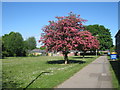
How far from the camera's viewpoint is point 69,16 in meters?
18.0

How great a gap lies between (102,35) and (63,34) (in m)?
40.0

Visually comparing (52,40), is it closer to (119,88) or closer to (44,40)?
(44,40)

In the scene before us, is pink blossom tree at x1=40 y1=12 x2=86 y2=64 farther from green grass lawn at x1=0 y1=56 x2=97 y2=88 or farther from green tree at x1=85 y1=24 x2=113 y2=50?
green tree at x1=85 y1=24 x2=113 y2=50

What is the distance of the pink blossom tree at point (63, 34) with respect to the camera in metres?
17.1

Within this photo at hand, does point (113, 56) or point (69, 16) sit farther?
point (113, 56)

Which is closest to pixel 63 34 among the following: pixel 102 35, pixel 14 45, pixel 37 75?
pixel 37 75

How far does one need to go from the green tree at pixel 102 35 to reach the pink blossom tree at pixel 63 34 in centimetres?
3784

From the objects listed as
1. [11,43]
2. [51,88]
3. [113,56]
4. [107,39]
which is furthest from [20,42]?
[51,88]

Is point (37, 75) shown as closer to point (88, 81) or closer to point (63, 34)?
point (88, 81)

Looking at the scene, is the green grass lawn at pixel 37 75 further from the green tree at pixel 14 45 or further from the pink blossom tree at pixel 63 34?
the green tree at pixel 14 45

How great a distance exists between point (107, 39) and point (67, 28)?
135 feet

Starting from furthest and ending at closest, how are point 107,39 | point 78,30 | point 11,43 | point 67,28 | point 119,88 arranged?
point 107,39, point 11,43, point 78,30, point 67,28, point 119,88

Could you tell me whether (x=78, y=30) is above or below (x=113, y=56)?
above

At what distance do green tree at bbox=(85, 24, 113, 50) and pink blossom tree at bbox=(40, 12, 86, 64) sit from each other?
3784cm
